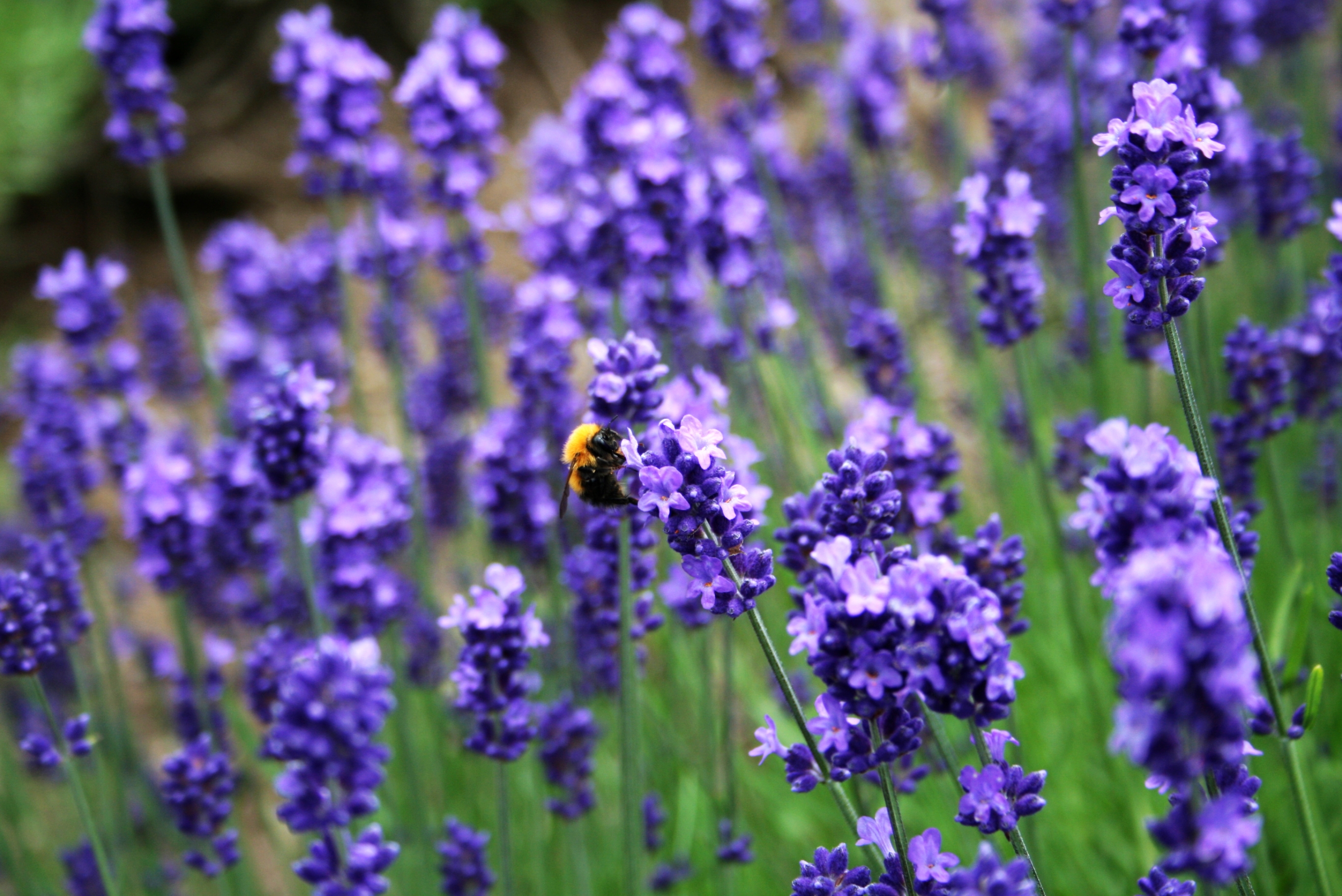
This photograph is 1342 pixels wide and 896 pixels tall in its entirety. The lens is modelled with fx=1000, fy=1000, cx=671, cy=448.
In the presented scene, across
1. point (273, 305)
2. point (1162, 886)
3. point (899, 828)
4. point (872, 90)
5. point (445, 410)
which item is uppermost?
point (872, 90)

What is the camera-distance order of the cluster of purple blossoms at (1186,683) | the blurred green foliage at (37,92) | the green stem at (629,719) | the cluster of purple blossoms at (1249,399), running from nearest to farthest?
1. the cluster of purple blossoms at (1186,683)
2. the green stem at (629,719)
3. the cluster of purple blossoms at (1249,399)
4. the blurred green foliage at (37,92)

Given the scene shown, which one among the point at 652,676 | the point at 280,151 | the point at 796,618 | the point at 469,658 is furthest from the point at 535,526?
Answer: the point at 280,151

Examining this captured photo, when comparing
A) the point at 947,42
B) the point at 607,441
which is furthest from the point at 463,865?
the point at 947,42

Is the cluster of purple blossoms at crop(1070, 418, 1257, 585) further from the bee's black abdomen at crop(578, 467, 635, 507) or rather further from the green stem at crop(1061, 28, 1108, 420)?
the green stem at crop(1061, 28, 1108, 420)

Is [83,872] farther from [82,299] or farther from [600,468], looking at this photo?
[600,468]

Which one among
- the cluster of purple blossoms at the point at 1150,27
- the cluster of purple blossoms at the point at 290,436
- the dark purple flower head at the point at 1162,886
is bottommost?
the dark purple flower head at the point at 1162,886

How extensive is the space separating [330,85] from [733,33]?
53.4 inches

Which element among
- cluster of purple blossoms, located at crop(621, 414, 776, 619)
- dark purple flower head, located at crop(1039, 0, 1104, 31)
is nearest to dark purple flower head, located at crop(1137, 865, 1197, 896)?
cluster of purple blossoms, located at crop(621, 414, 776, 619)

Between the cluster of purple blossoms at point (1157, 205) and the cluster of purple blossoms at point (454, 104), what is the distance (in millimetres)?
2161

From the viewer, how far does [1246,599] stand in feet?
4.78

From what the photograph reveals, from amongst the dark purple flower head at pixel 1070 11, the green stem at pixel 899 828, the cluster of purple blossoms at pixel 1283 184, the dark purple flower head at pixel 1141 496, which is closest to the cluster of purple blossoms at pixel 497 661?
the green stem at pixel 899 828

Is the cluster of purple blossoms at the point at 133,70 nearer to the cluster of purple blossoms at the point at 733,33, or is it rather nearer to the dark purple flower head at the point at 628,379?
the cluster of purple blossoms at the point at 733,33

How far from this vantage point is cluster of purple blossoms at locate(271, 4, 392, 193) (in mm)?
3230

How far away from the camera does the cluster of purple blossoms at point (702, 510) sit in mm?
1418
